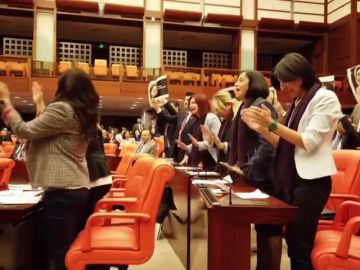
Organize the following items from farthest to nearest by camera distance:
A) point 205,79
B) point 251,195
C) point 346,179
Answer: point 205,79 < point 346,179 < point 251,195

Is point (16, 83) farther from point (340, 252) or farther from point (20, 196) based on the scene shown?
point (340, 252)

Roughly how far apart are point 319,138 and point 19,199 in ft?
4.87

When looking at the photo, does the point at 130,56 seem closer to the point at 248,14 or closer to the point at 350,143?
the point at 248,14

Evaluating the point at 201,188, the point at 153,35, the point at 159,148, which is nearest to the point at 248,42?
the point at 153,35

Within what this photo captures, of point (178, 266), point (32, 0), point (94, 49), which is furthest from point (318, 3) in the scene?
point (178, 266)

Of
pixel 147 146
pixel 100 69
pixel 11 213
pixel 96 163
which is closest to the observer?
pixel 11 213

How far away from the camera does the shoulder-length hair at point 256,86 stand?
9.52 ft

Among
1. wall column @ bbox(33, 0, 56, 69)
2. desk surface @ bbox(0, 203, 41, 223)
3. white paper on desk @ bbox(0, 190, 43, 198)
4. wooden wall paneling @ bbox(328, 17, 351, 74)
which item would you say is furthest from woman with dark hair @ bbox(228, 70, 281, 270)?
wooden wall paneling @ bbox(328, 17, 351, 74)

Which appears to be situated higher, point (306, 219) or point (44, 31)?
point (44, 31)

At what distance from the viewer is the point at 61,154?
2.09m

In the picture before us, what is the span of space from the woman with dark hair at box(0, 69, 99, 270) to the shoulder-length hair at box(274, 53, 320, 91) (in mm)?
945

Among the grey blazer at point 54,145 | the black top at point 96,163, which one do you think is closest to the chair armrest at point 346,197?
the black top at point 96,163

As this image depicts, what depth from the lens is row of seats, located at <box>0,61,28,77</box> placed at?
12.7 m

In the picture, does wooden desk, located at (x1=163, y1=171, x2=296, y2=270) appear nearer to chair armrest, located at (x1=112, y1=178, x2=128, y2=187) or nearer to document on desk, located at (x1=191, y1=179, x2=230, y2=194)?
document on desk, located at (x1=191, y1=179, x2=230, y2=194)
